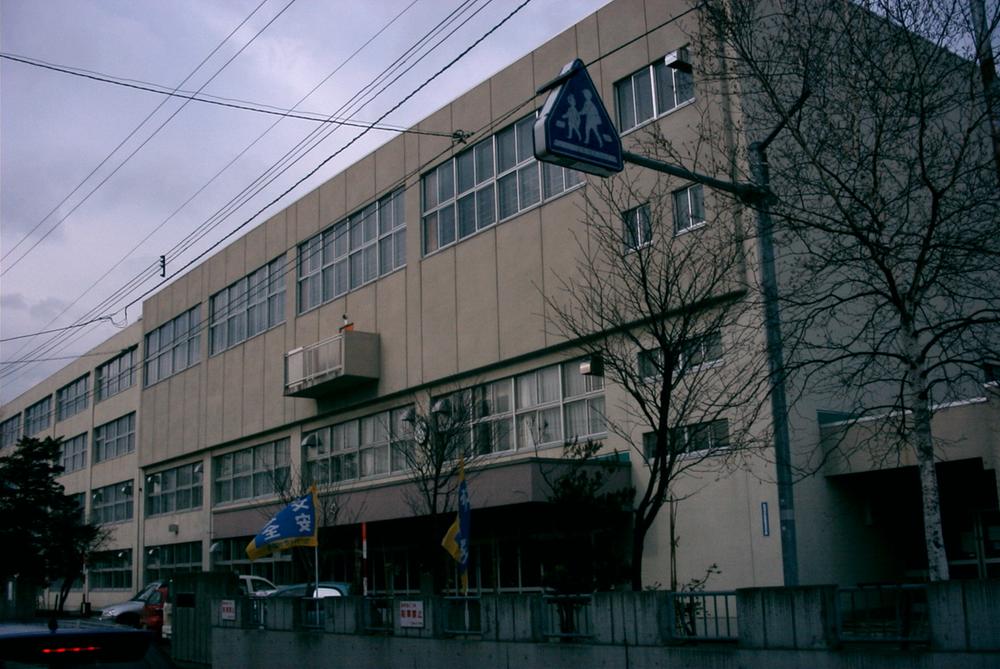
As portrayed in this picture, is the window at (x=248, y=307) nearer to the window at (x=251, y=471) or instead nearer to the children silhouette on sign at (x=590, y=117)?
the window at (x=251, y=471)

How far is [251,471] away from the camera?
37.8 metres

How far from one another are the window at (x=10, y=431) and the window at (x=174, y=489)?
27.9 meters

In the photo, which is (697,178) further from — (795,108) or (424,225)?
(424,225)

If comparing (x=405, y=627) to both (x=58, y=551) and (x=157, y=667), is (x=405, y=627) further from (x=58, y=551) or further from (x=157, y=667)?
(x=58, y=551)

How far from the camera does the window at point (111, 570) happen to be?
48594 millimetres

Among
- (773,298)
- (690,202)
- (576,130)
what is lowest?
(773,298)

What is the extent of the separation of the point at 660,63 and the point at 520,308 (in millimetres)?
6311

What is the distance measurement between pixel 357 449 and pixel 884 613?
22.9 m

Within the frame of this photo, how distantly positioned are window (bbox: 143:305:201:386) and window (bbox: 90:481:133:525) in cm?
600

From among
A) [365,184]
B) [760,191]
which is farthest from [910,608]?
[365,184]

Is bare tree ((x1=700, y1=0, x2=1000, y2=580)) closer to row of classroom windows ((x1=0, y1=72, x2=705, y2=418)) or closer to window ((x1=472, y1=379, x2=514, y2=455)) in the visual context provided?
row of classroom windows ((x1=0, y1=72, x2=705, y2=418))

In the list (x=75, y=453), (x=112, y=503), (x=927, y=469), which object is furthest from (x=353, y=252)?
(x=75, y=453)

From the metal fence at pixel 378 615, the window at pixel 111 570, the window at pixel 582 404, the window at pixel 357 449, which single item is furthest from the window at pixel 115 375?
the metal fence at pixel 378 615

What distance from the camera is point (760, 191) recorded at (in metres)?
12.8
